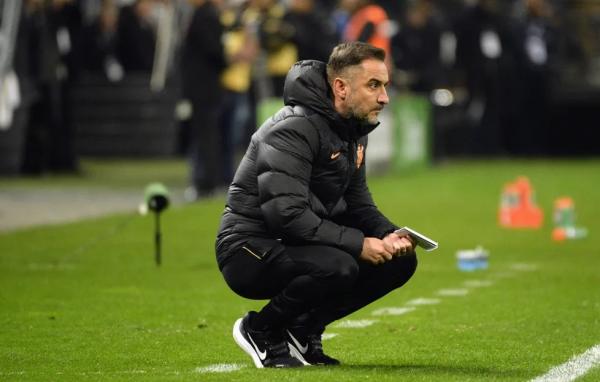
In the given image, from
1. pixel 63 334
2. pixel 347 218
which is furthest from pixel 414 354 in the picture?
pixel 63 334

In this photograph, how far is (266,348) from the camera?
877cm

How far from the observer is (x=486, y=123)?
34.3m

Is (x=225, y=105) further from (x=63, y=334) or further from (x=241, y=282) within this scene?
(x=241, y=282)

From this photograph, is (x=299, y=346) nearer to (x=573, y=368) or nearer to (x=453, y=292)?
(x=573, y=368)

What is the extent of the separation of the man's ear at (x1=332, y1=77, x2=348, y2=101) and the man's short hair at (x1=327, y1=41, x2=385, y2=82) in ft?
0.09

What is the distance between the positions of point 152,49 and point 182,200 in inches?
414

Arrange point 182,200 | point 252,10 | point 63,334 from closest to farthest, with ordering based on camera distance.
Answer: point 63,334
point 182,200
point 252,10

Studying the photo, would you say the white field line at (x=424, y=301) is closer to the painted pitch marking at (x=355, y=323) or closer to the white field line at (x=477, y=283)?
the white field line at (x=477, y=283)

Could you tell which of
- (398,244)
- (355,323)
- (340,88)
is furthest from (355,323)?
(340,88)

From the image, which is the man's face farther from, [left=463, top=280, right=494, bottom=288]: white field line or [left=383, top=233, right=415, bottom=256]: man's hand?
[left=463, top=280, right=494, bottom=288]: white field line

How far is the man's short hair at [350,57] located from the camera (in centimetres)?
844

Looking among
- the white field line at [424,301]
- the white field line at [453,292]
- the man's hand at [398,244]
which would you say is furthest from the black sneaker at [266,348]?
the white field line at [453,292]

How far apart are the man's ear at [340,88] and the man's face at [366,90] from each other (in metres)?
0.02

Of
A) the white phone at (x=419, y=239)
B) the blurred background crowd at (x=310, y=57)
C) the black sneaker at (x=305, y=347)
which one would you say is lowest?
the blurred background crowd at (x=310, y=57)
